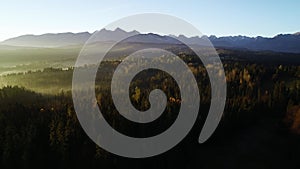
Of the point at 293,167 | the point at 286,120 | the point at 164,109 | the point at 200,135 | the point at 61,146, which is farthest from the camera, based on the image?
the point at 286,120

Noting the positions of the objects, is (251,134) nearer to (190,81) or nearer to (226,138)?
(226,138)

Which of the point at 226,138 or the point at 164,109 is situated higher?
the point at 164,109

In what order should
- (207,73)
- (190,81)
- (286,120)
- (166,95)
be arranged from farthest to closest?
(207,73) < (190,81) < (166,95) < (286,120)

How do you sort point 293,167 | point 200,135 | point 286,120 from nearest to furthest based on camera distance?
point 293,167 < point 200,135 < point 286,120

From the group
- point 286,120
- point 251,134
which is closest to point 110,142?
point 251,134

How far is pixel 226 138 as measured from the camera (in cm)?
9219

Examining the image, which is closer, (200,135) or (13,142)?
(13,142)

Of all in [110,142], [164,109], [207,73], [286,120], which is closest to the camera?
[110,142]

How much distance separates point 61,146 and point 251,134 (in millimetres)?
52812

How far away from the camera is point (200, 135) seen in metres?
86.8

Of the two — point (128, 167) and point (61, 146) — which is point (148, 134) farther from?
point (61, 146)

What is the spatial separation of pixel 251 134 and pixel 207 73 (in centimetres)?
9416

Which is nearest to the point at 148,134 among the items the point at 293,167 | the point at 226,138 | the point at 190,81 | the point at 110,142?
the point at 110,142

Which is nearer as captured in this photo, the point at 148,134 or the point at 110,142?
the point at 110,142
